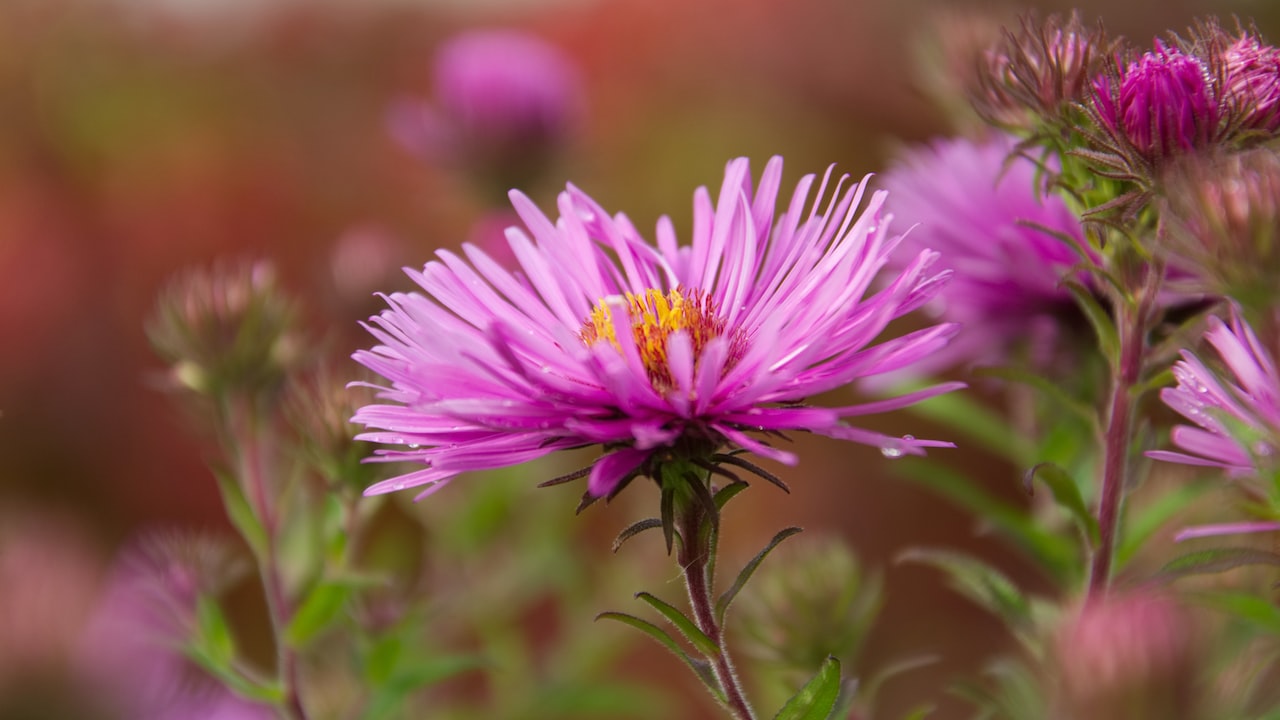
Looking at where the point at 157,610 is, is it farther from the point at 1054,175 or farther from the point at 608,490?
the point at 1054,175

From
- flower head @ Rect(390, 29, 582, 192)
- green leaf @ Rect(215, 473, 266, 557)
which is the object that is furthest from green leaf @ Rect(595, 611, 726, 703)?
flower head @ Rect(390, 29, 582, 192)

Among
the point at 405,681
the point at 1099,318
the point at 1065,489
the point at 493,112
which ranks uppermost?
the point at 493,112

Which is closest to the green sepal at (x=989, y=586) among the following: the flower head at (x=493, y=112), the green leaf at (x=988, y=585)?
the green leaf at (x=988, y=585)

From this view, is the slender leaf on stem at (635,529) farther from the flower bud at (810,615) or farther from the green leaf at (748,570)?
the flower bud at (810,615)

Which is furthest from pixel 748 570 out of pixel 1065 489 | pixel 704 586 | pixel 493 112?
pixel 493 112

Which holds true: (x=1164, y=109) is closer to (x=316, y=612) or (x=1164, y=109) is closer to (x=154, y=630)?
(x=316, y=612)

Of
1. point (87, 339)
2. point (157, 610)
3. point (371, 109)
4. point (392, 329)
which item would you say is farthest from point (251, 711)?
point (371, 109)
